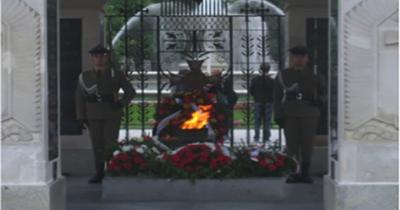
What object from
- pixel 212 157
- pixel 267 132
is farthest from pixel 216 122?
pixel 267 132

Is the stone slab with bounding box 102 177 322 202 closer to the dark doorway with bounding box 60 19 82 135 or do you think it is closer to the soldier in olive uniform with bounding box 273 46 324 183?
the soldier in olive uniform with bounding box 273 46 324 183

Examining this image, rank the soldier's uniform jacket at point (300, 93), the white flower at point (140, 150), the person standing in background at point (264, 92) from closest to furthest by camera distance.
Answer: the white flower at point (140, 150), the soldier's uniform jacket at point (300, 93), the person standing in background at point (264, 92)

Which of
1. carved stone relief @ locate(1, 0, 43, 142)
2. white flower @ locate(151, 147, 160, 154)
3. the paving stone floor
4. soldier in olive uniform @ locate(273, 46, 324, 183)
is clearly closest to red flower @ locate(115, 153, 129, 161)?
white flower @ locate(151, 147, 160, 154)

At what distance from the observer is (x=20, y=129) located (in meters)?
8.17

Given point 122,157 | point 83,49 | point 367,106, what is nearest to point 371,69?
point 367,106

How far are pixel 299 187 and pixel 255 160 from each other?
1.11m

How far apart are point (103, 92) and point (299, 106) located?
2680mm

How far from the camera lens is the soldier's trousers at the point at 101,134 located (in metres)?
11.8

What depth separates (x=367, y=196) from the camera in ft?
26.7

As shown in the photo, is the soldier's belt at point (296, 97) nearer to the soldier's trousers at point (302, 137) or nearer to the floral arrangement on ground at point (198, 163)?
the soldier's trousers at point (302, 137)

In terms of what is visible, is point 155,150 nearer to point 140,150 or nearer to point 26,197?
point 140,150

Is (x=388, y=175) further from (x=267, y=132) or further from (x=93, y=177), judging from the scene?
(x=267, y=132)

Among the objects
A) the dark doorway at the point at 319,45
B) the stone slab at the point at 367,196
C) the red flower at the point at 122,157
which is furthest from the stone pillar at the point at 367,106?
the dark doorway at the point at 319,45

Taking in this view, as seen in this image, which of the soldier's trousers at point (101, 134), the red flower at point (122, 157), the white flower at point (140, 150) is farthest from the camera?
the soldier's trousers at point (101, 134)
